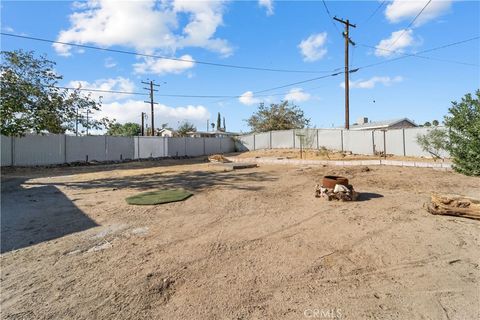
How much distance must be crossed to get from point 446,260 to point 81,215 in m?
6.20

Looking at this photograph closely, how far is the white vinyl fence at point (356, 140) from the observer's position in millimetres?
18375

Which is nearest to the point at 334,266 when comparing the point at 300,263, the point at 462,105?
the point at 300,263

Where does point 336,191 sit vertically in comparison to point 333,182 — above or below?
below

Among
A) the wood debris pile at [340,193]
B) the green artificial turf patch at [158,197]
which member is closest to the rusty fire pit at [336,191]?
the wood debris pile at [340,193]

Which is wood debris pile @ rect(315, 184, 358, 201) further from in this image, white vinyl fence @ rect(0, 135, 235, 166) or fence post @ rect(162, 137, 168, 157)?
fence post @ rect(162, 137, 168, 157)

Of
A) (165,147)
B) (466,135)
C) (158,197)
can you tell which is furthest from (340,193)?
(165,147)

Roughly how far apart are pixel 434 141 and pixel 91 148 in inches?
788

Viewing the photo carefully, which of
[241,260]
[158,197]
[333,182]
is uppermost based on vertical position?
[333,182]

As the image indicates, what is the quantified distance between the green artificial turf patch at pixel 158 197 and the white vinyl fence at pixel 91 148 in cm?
1289

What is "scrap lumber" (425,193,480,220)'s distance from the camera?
5.41 metres

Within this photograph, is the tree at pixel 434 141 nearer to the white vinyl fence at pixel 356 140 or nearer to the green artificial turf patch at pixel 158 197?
the white vinyl fence at pixel 356 140

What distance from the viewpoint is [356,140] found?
837 inches

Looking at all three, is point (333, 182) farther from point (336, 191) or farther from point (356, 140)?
point (356, 140)

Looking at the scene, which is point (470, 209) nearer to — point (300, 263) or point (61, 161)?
point (300, 263)
